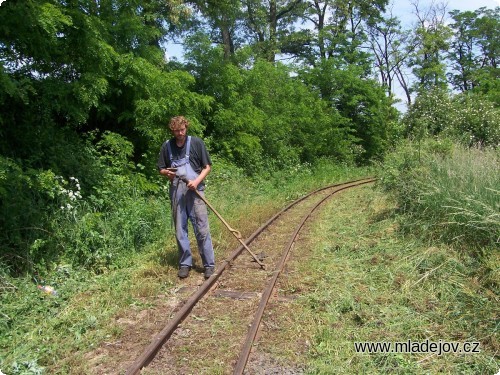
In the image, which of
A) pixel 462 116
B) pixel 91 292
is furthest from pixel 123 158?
pixel 462 116

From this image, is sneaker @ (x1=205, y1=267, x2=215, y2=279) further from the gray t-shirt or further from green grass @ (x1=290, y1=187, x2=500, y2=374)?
the gray t-shirt

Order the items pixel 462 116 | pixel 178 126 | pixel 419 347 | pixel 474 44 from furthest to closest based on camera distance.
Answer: pixel 474 44
pixel 462 116
pixel 178 126
pixel 419 347

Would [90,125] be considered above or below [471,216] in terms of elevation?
above

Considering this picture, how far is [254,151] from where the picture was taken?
18906 millimetres

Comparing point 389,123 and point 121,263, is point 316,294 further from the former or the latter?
point 389,123

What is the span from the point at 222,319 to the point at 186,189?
2162 mm

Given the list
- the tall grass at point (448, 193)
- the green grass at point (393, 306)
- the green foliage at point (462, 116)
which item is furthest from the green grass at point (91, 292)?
the green foliage at point (462, 116)

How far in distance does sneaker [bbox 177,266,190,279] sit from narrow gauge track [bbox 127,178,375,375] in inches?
17.4

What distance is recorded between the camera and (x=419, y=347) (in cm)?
416

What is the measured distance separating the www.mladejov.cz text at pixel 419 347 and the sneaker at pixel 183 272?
9.39ft

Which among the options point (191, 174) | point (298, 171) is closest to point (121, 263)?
point (191, 174)

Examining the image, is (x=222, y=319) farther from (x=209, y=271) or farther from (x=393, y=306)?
(x=393, y=306)

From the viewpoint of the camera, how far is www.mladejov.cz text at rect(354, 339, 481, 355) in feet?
13.3

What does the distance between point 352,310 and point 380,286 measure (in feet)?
2.79
